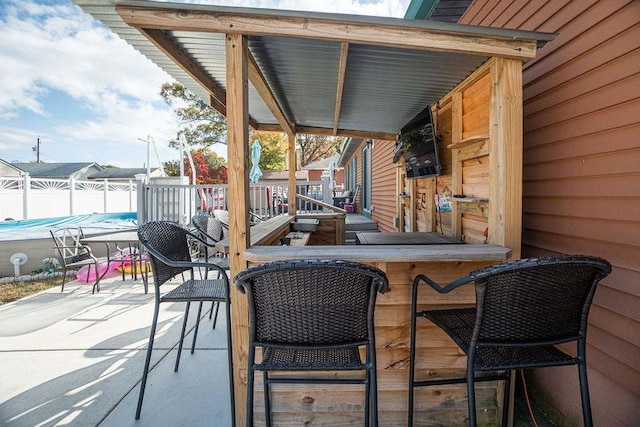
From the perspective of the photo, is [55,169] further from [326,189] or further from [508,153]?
[508,153]

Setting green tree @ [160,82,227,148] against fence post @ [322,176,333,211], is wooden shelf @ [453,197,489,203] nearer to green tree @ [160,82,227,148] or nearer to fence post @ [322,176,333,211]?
fence post @ [322,176,333,211]

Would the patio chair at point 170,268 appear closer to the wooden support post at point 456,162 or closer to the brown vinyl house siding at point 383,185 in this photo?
the wooden support post at point 456,162

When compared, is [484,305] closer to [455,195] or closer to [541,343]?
[541,343]

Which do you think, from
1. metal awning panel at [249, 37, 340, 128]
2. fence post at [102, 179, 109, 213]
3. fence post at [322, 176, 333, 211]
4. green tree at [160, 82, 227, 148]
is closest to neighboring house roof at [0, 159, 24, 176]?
green tree at [160, 82, 227, 148]

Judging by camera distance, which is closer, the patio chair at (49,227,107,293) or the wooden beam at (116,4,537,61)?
the wooden beam at (116,4,537,61)

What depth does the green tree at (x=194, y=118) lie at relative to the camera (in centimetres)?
2062

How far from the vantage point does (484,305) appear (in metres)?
1.27

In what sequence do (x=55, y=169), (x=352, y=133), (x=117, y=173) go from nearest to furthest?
1. (x=352, y=133)
2. (x=117, y=173)
3. (x=55, y=169)

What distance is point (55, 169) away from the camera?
31.1 meters

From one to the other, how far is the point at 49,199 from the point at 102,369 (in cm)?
1117

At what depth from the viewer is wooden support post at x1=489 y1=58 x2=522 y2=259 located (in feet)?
6.06

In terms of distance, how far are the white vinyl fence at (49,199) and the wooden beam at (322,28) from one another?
11514 millimetres

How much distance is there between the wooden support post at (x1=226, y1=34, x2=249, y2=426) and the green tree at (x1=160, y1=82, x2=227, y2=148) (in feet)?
66.8

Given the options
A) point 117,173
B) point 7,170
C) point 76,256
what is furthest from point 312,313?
point 117,173
